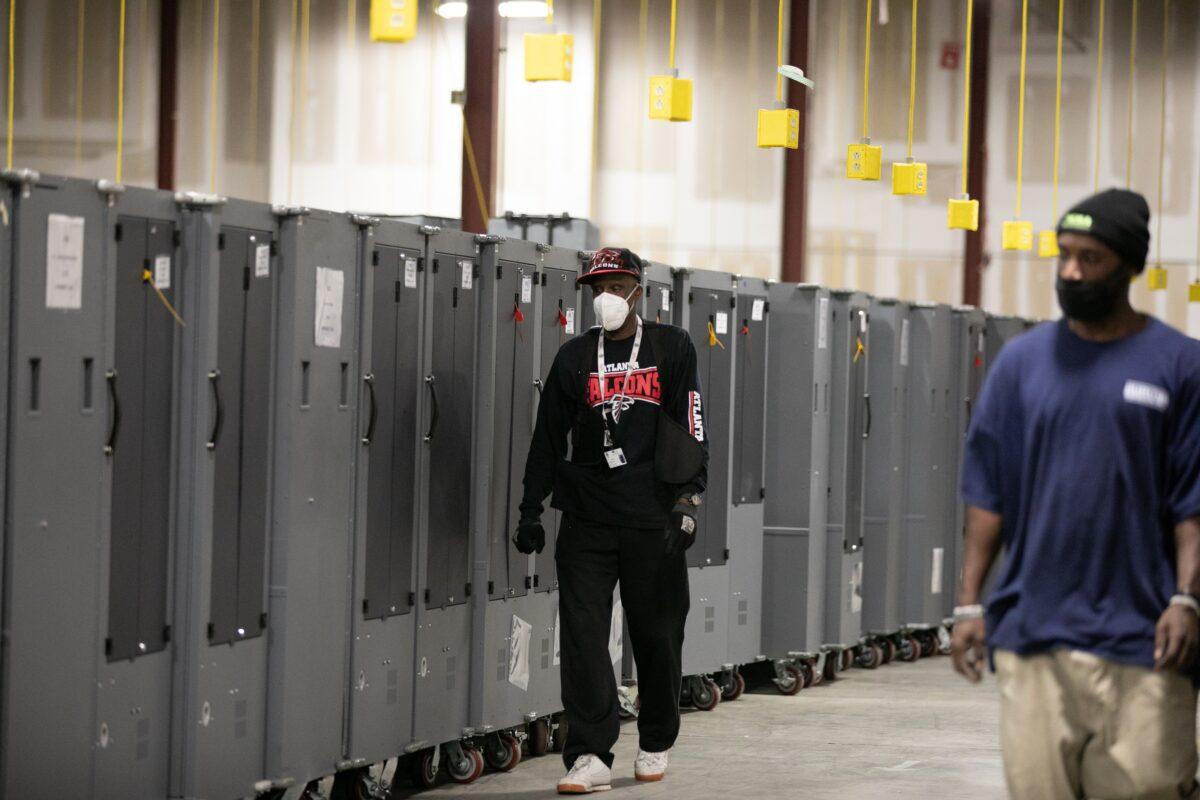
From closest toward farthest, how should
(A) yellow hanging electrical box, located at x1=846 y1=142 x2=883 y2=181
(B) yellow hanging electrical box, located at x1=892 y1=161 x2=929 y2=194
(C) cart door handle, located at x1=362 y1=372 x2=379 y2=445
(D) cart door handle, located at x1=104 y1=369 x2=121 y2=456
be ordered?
(D) cart door handle, located at x1=104 y1=369 x2=121 y2=456
(C) cart door handle, located at x1=362 y1=372 x2=379 y2=445
(A) yellow hanging electrical box, located at x1=846 y1=142 x2=883 y2=181
(B) yellow hanging electrical box, located at x1=892 y1=161 x2=929 y2=194

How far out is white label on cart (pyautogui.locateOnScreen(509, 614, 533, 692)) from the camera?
617 centimetres

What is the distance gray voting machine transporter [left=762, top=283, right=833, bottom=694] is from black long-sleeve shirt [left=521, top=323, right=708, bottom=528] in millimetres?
2643

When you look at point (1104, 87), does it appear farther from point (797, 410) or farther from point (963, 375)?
point (797, 410)

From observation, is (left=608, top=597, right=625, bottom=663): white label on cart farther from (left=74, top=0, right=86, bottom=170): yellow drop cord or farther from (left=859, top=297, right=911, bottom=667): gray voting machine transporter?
(left=74, top=0, right=86, bottom=170): yellow drop cord

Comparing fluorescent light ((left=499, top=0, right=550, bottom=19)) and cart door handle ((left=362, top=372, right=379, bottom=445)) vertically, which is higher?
fluorescent light ((left=499, top=0, right=550, bottom=19))

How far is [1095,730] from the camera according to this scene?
310 centimetres

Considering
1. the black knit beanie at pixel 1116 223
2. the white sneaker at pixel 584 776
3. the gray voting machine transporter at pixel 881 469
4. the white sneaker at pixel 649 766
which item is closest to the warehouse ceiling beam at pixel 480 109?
the gray voting machine transporter at pixel 881 469

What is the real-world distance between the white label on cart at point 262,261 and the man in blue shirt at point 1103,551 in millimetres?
2279

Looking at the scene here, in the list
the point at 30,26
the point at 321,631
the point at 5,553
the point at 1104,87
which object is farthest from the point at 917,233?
the point at 5,553

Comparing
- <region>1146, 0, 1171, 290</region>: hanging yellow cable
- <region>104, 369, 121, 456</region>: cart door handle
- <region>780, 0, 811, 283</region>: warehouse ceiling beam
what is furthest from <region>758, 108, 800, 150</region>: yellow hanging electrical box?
<region>1146, 0, 1171, 290</region>: hanging yellow cable

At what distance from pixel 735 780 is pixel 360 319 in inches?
77.4

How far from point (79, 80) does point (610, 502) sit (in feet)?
35.0

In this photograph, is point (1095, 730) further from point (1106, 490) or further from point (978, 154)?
point (978, 154)

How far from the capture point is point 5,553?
3.94m
